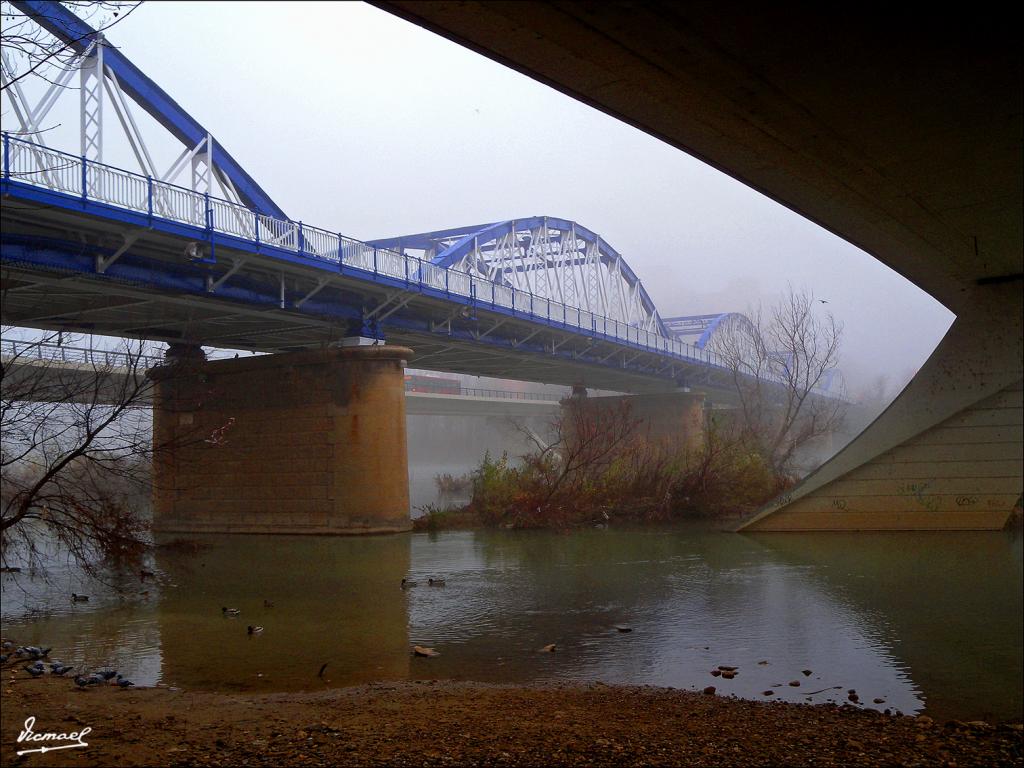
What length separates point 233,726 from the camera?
7.10 metres

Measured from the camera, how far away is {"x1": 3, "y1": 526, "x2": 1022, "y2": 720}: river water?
31.7ft

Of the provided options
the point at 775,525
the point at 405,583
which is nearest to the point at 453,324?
the point at 775,525

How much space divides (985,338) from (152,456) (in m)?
16.7

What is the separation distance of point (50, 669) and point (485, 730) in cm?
634

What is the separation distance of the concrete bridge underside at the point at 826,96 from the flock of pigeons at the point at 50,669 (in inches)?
316

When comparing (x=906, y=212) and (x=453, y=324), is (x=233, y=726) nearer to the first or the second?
(x=906, y=212)

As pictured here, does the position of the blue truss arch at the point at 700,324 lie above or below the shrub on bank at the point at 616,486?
above

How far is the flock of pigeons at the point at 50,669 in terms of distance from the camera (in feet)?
30.6

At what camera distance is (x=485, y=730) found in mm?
6809

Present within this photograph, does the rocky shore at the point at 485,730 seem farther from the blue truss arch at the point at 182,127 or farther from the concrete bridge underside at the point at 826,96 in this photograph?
the blue truss arch at the point at 182,127

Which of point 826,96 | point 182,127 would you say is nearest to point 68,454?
point 826,96

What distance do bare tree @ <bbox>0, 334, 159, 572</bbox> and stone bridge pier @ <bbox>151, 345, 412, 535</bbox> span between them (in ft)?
45.3

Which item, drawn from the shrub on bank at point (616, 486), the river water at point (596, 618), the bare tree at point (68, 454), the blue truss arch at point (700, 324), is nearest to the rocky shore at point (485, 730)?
the river water at point (596, 618)

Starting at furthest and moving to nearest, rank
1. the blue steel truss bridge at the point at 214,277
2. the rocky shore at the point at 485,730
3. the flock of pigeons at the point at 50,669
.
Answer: the blue steel truss bridge at the point at 214,277
the flock of pigeons at the point at 50,669
the rocky shore at the point at 485,730
